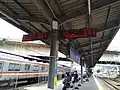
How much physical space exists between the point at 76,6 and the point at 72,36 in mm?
1661

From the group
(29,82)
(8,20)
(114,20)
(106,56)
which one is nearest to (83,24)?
(114,20)

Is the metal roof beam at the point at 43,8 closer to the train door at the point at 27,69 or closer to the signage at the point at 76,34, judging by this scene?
the signage at the point at 76,34

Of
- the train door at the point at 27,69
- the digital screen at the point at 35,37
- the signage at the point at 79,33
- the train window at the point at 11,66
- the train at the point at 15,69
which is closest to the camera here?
the signage at the point at 79,33

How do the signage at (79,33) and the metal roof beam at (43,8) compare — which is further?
the signage at (79,33)

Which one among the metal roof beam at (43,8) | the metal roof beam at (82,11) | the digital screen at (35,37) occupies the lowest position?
the digital screen at (35,37)

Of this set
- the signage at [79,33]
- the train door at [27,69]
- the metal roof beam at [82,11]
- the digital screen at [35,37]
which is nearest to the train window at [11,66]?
the train door at [27,69]

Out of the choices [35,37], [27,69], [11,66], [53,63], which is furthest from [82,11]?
[27,69]

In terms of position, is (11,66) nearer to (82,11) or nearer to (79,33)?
(79,33)

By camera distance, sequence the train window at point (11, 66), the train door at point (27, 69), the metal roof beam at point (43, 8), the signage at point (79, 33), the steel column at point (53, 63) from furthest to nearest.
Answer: the train door at point (27, 69), the train window at point (11, 66), the signage at point (79, 33), the steel column at point (53, 63), the metal roof beam at point (43, 8)

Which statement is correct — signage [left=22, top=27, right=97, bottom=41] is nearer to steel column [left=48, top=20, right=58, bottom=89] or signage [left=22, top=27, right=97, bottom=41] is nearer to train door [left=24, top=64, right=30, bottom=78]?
steel column [left=48, top=20, right=58, bottom=89]

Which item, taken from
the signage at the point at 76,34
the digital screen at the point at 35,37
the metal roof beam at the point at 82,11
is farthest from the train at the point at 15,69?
the metal roof beam at the point at 82,11

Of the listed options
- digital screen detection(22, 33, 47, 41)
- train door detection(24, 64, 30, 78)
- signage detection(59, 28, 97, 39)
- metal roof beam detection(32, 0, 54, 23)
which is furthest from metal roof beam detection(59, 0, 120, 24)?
train door detection(24, 64, 30, 78)

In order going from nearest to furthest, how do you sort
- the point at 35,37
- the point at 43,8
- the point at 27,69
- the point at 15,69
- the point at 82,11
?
1. the point at 43,8
2. the point at 82,11
3. the point at 35,37
4. the point at 15,69
5. the point at 27,69

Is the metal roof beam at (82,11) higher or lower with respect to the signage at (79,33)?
higher
